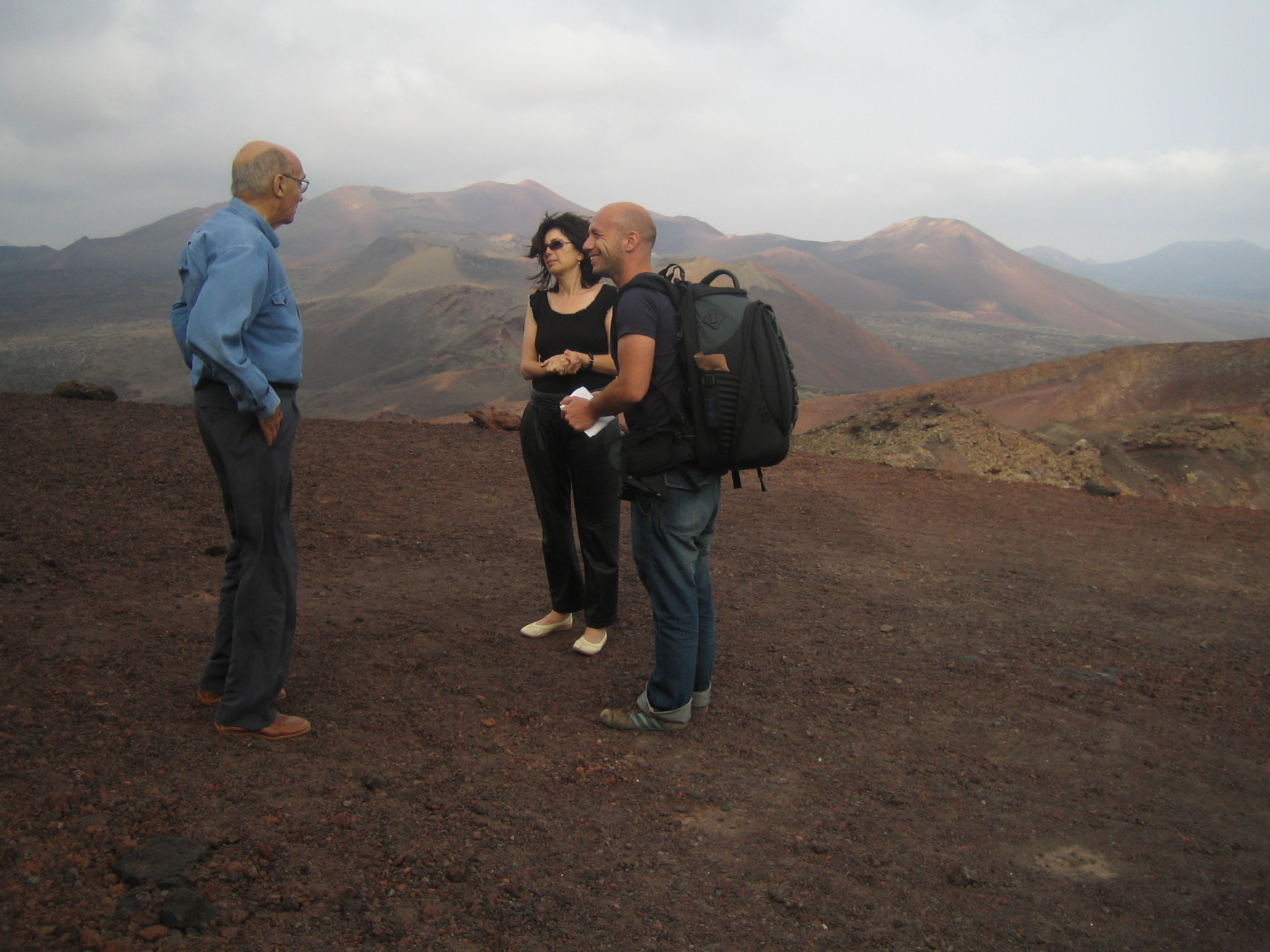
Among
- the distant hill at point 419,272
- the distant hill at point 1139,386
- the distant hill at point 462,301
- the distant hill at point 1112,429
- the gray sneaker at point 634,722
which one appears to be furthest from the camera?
the distant hill at point 419,272

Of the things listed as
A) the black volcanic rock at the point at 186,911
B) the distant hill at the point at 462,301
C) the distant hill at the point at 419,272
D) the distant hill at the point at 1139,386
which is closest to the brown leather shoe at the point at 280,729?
the black volcanic rock at the point at 186,911

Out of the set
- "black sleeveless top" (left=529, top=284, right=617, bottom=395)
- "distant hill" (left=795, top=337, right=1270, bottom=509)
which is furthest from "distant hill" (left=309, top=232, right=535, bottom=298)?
"black sleeveless top" (left=529, top=284, right=617, bottom=395)

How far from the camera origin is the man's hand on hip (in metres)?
2.45

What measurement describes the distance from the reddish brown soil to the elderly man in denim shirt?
23 cm

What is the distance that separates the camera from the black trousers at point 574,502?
11.4ft

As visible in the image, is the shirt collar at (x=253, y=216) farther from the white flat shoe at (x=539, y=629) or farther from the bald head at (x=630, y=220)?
the white flat shoe at (x=539, y=629)

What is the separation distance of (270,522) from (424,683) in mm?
932

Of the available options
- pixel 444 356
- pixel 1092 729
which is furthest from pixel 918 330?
pixel 1092 729

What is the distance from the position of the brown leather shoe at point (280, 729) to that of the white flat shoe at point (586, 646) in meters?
1.17

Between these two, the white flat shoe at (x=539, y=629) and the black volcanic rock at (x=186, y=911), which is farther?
the white flat shoe at (x=539, y=629)

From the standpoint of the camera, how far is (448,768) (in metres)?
2.62

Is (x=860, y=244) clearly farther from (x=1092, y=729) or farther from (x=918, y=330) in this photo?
(x=1092, y=729)

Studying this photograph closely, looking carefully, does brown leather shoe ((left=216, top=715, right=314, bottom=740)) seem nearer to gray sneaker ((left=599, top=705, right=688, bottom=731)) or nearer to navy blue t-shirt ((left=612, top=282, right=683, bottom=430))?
gray sneaker ((left=599, top=705, right=688, bottom=731))

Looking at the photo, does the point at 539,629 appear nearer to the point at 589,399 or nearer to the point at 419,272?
the point at 589,399
